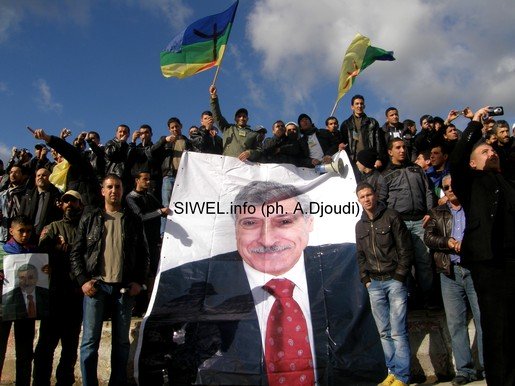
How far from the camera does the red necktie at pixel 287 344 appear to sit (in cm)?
457

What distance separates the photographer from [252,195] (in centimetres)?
587

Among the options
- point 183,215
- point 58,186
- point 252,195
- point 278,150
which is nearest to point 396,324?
point 252,195

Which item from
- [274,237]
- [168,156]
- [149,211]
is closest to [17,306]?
[149,211]

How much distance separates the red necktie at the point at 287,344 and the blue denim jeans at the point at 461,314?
5.10 ft

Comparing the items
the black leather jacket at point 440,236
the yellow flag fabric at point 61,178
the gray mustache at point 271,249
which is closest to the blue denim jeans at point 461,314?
the black leather jacket at point 440,236

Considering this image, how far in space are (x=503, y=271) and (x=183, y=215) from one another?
3594 millimetres

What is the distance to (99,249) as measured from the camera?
4539 millimetres

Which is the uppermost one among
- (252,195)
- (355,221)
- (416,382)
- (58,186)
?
(58,186)

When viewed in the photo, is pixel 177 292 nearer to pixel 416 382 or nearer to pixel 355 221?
pixel 355 221

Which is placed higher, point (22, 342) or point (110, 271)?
point (110, 271)

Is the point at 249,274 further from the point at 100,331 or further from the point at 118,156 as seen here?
the point at 118,156

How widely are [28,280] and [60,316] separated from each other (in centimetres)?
50

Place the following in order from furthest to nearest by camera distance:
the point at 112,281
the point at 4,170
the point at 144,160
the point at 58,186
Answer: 1. the point at 4,170
2. the point at 144,160
3. the point at 58,186
4. the point at 112,281

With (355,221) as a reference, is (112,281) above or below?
below
